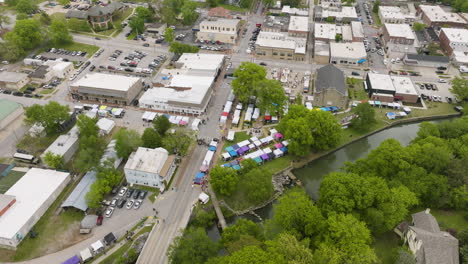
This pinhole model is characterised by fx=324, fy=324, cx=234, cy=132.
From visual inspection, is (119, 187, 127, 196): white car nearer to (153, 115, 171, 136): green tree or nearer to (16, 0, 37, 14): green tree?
(153, 115, 171, 136): green tree

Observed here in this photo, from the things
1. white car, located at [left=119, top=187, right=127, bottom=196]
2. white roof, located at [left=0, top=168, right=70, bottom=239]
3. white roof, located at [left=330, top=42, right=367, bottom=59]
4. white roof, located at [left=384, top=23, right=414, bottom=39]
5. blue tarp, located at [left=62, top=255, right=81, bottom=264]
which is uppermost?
white roof, located at [left=384, top=23, right=414, bottom=39]

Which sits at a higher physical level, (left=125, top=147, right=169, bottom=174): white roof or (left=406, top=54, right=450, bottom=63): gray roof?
(left=406, top=54, right=450, bottom=63): gray roof

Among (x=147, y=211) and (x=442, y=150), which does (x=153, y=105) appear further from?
(x=442, y=150)

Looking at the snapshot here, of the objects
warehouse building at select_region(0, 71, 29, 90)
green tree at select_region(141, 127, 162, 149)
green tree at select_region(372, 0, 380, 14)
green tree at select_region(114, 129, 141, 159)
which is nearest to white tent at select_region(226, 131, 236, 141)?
green tree at select_region(141, 127, 162, 149)

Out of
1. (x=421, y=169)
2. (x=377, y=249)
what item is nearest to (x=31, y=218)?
(x=377, y=249)

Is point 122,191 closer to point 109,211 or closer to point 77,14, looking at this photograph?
point 109,211

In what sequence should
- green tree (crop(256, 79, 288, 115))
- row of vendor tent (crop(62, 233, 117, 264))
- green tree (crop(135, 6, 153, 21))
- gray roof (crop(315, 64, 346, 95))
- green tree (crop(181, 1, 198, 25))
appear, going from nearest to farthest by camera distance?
row of vendor tent (crop(62, 233, 117, 264)) → green tree (crop(256, 79, 288, 115)) → gray roof (crop(315, 64, 346, 95)) → green tree (crop(135, 6, 153, 21)) → green tree (crop(181, 1, 198, 25))

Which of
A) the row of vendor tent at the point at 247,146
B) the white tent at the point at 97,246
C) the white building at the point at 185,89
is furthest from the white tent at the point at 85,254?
the white building at the point at 185,89
